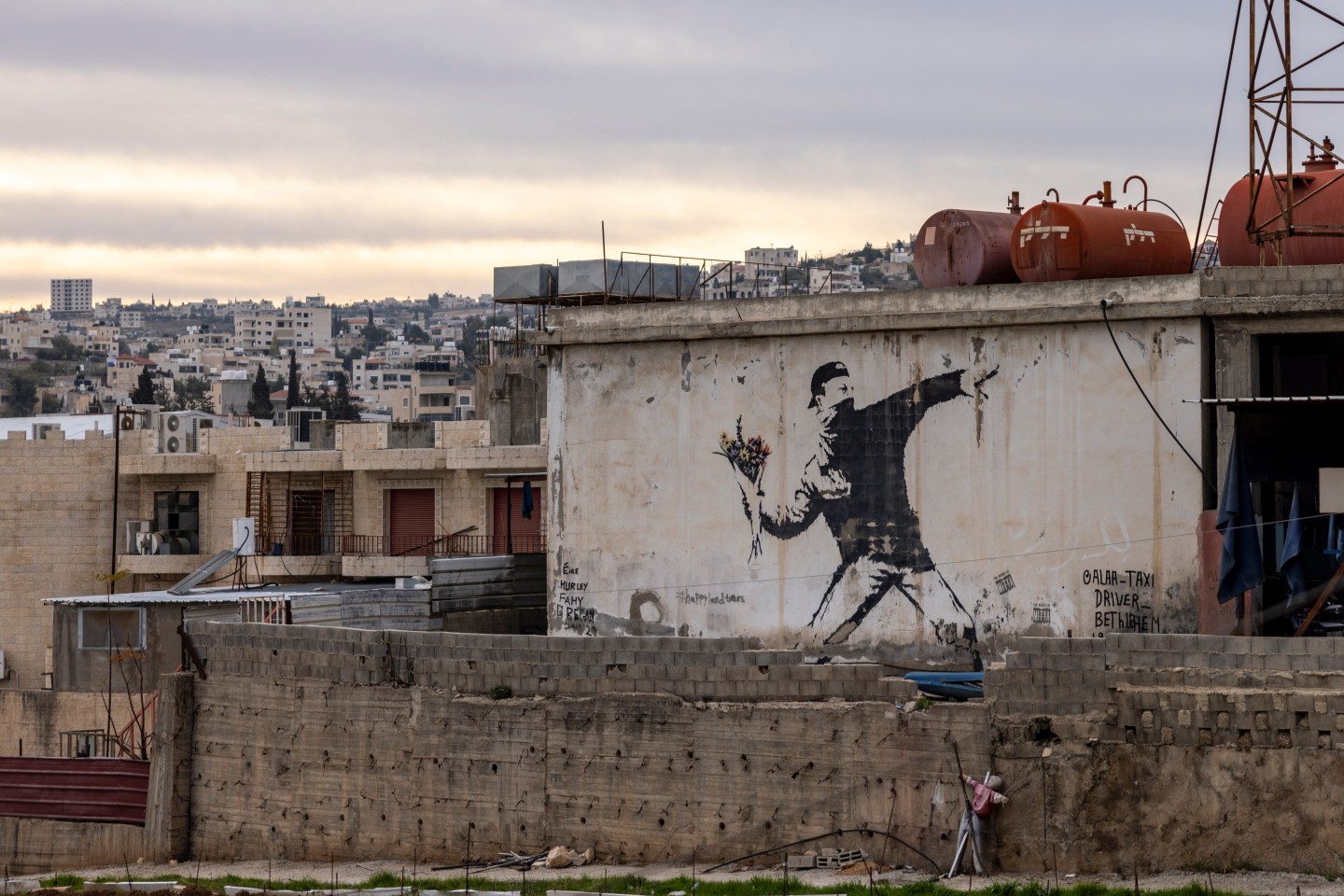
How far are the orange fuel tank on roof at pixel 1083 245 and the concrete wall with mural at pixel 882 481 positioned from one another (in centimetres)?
136

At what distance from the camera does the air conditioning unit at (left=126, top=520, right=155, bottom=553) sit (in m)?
43.8

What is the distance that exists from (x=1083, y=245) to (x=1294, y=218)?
2.76 m

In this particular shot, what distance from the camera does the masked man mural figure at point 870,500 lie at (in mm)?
24516

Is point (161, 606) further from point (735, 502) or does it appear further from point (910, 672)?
point (910, 672)

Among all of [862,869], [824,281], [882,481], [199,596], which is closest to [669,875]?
[862,869]

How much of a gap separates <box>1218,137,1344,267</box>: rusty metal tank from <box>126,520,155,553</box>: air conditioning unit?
89.1 feet

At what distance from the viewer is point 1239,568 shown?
21438mm

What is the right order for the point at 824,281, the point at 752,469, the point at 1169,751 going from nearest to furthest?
the point at 1169,751, the point at 752,469, the point at 824,281

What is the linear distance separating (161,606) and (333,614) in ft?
21.6

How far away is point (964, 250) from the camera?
26875mm

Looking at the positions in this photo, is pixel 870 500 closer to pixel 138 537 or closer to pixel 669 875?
pixel 669 875

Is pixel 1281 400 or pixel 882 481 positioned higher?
pixel 1281 400

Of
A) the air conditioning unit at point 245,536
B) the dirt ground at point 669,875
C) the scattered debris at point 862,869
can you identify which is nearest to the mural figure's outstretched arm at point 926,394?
the scattered debris at point 862,869

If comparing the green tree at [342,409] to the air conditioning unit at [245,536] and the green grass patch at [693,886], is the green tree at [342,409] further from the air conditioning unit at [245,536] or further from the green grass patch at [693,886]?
the green grass patch at [693,886]
